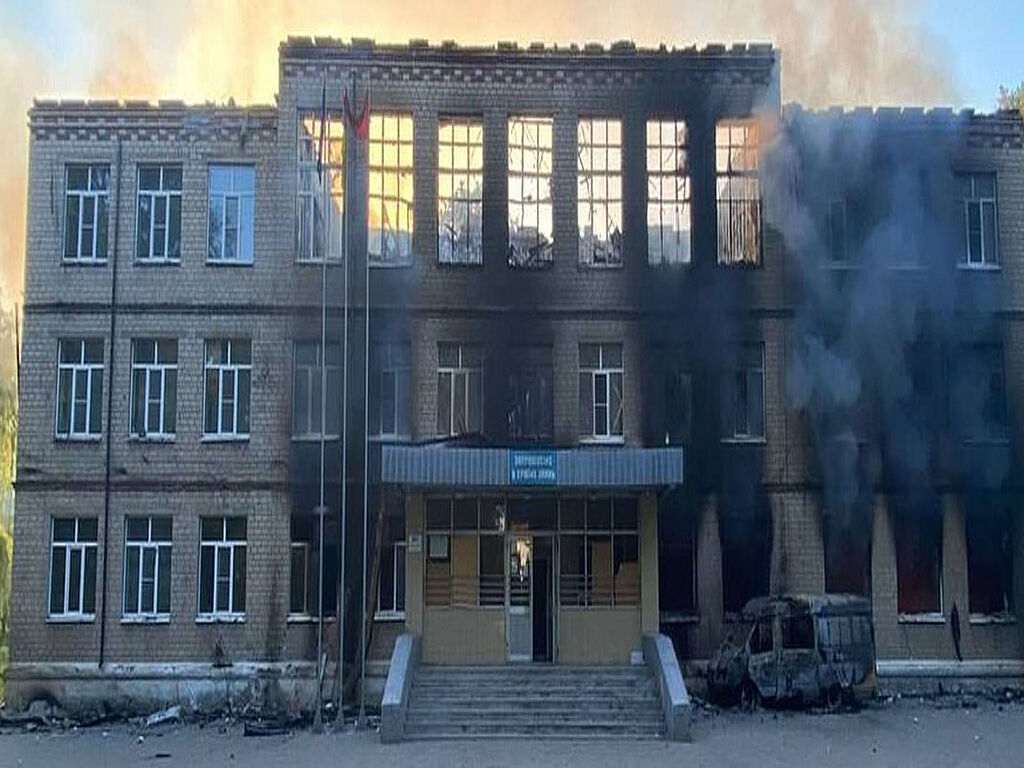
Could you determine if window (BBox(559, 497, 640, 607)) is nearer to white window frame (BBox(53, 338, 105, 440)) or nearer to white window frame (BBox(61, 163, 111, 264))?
white window frame (BBox(53, 338, 105, 440))

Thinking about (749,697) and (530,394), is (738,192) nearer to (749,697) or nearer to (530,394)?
(530,394)

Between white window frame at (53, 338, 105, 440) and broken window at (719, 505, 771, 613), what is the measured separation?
1206 centimetres

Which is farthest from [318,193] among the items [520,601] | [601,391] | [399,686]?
[399,686]

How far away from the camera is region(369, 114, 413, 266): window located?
23.8 meters

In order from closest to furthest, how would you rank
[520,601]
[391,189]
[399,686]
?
[399,686], [520,601], [391,189]

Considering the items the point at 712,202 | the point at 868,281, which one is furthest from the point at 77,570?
the point at 868,281

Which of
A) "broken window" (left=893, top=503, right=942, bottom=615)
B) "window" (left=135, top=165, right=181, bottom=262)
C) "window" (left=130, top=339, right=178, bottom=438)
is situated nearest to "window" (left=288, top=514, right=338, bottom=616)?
"window" (left=130, top=339, right=178, bottom=438)

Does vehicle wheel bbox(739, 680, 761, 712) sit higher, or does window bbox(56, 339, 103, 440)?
window bbox(56, 339, 103, 440)

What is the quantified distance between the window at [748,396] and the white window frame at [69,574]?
40.2ft

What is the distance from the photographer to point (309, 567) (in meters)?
22.9

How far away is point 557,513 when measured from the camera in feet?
75.4

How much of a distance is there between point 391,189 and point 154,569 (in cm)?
848

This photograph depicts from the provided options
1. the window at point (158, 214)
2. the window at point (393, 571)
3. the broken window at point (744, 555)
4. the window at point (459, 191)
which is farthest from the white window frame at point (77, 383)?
the broken window at point (744, 555)

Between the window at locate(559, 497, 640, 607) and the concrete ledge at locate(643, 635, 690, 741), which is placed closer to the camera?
the concrete ledge at locate(643, 635, 690, 741)
